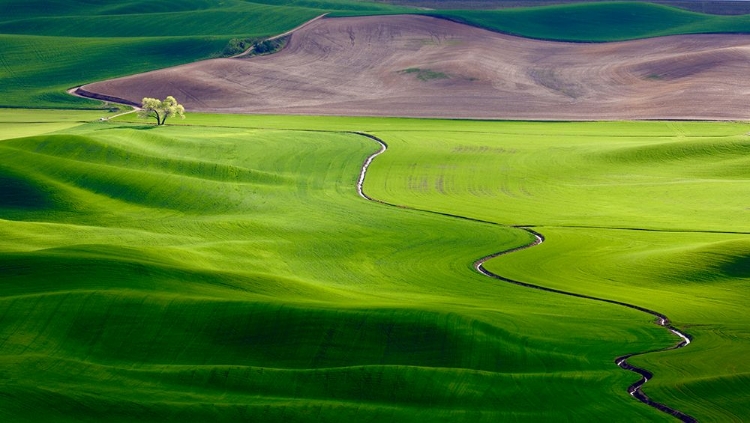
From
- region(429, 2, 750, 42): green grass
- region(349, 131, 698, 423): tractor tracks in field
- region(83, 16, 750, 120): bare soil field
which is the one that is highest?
region(429, 2, 750, 42): green grass

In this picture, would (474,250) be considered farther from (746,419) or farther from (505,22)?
(505,22)

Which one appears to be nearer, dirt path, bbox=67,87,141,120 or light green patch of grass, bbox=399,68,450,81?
dirt path, bbox=67,87,141,120

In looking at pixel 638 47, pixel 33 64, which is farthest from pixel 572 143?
pixel 33 64

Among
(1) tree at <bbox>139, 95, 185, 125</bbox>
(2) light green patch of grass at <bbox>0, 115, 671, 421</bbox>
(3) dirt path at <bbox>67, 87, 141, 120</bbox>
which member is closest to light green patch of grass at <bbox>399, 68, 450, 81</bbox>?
(1) tree at <bbox>139, 95, 185, 125</bbox>

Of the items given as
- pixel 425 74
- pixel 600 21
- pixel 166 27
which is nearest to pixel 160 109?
pixel 425 74

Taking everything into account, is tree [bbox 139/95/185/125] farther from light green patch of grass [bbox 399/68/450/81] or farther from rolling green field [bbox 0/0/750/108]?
light green patch of grass [bbox 399/68/450/81]

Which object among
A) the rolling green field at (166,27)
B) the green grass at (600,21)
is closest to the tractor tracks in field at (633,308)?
the rolling green field at (166,27)

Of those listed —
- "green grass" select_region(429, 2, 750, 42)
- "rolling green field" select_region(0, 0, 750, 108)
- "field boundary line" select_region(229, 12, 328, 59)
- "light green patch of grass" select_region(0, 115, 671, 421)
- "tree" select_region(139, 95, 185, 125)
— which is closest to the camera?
"light green patch of grass" select_region(0, 115, 671, 421)
